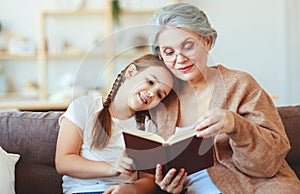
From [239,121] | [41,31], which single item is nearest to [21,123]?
[239,121]

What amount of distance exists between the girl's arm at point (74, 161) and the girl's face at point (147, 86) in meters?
0.21

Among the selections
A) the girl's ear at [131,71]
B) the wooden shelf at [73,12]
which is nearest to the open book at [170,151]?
the girl's ear at [131,71]

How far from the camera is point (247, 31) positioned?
175 inches

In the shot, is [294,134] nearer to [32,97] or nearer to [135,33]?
[135,33]

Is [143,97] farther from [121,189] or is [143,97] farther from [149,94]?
[121,189]

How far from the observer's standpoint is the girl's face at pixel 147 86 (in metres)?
1.54

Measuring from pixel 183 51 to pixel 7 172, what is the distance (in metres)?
0.76

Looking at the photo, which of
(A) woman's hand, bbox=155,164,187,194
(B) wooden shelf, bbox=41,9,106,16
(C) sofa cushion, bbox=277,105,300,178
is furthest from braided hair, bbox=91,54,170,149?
(B) wooden shelf, bbox=41,9,106,16

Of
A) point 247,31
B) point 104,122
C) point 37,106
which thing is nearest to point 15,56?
point 37,106

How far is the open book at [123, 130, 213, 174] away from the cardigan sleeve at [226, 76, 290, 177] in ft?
0.32

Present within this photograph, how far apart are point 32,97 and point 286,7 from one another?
2539 mm

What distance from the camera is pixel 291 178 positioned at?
5.04 ft

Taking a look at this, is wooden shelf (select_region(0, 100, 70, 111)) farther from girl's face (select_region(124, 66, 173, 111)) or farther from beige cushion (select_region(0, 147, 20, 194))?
girl's face (select_region(124, 66, 173, 111))

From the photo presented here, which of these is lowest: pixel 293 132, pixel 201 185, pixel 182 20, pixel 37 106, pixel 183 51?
pixel 37 106
